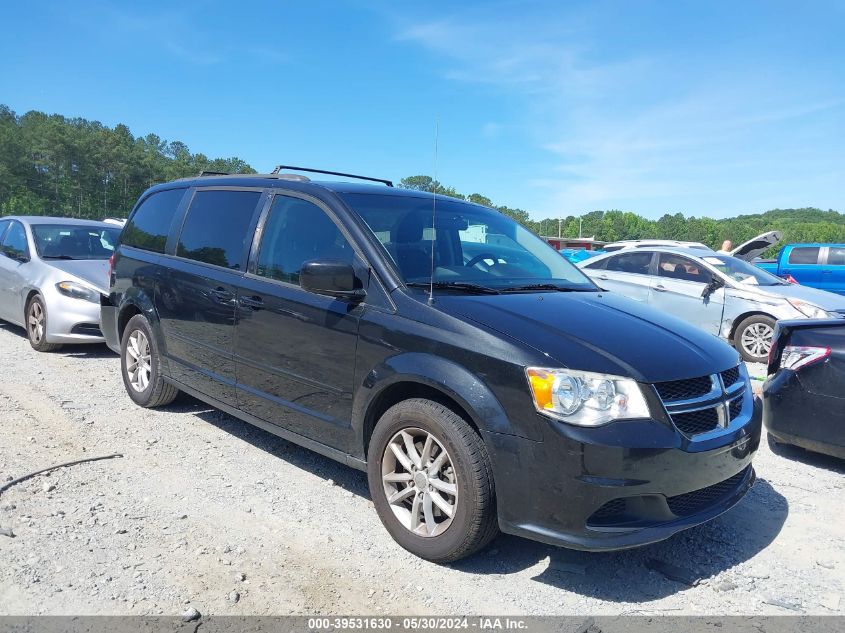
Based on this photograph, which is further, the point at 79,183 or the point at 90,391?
the point at 79,183

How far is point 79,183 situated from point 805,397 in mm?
60742

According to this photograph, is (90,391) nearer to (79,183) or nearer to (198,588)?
(198,588)

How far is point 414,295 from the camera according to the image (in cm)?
331

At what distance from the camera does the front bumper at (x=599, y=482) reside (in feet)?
8.70

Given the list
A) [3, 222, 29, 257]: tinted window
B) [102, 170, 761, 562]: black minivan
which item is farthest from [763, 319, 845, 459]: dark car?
[3, 222, 29, 257]: tinted window

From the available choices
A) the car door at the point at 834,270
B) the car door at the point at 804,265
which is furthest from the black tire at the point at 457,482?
the car door at the point at 834,270

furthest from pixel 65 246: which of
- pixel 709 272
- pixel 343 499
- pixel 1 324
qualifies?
pixel 709 272

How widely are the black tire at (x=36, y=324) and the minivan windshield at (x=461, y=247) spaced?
5364 millimetres

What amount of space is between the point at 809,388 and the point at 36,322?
7965mm

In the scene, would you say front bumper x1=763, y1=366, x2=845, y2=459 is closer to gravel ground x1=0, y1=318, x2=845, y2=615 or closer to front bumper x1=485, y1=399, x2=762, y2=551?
gravel ground x1=0, y1=318, x2=845, y2=615

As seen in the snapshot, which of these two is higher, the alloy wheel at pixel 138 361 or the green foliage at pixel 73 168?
the green foliage at pixel 73 168

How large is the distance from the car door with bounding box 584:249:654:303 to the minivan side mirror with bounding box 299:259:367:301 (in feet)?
23.6

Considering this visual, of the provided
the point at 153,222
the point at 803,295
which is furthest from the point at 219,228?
the point at 803,295

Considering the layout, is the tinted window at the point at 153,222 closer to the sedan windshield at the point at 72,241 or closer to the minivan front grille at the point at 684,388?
the sedan windshield at the point at 72,241
